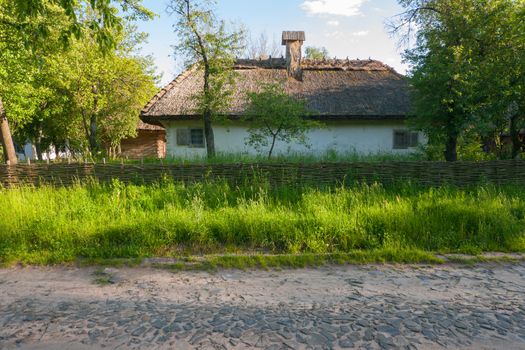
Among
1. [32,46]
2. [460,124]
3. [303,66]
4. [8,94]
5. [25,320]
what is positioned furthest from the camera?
[303,66]

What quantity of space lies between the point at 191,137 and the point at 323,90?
6.81m

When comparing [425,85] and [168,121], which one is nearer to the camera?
[425,85]

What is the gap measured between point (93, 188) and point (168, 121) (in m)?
7.84

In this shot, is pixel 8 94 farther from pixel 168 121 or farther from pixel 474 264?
pixel 474 264

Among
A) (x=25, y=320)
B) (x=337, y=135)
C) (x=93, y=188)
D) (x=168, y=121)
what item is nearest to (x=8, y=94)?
(x=168, y=121)

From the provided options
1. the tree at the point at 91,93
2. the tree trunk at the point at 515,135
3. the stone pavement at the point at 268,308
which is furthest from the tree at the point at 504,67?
the tree at the point at 91,93

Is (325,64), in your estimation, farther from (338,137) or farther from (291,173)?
(291,173)

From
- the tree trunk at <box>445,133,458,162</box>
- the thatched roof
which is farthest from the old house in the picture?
the tree trunk at <box>445,133,458,162</box>

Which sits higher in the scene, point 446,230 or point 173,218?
point 173,218

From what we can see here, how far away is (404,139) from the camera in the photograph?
572 inches

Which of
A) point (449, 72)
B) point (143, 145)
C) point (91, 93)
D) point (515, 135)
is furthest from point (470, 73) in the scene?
point (143, 145)

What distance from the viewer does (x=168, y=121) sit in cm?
1408

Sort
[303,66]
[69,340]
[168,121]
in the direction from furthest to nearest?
[303,66], [168,121], [69,340]

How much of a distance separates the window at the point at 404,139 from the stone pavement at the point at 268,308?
36.6 ft
